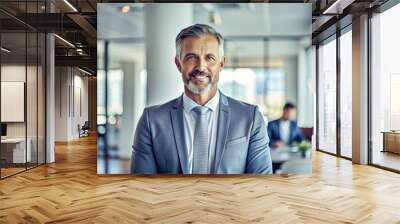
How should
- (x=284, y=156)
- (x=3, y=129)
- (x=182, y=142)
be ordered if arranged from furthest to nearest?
(x=3, y=129) → (x=284, y=156) → (x=182, y=142)

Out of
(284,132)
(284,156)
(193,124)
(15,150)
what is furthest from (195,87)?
(15,150)

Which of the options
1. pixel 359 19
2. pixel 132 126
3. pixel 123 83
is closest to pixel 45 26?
pixel 123 83

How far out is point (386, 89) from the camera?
7699 millimetres

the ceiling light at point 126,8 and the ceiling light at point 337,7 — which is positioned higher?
the ceiling light at point 337,7

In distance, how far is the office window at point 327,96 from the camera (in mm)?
10438

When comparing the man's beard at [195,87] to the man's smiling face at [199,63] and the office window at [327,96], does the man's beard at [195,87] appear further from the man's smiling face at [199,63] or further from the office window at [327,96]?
the office window at [327,96]

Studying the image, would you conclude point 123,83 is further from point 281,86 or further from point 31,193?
point 281,86

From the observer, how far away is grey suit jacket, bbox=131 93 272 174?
6.34 metres

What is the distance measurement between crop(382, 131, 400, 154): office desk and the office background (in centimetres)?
195

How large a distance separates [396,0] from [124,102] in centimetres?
512

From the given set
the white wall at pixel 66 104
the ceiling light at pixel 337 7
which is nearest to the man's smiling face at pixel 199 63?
the ceiling light at pixel 337 7

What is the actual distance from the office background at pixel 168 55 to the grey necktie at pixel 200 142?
1.51ft

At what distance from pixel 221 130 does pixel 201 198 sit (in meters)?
1.58

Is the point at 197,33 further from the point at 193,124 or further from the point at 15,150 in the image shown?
the point at 15,150
